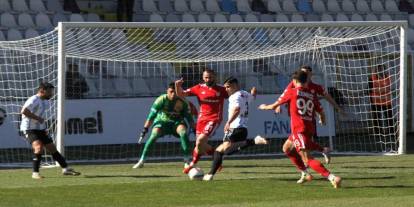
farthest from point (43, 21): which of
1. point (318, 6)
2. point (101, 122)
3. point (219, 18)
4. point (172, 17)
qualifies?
point (318, 6)

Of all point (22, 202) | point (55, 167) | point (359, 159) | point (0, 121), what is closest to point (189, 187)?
point (22, 202)

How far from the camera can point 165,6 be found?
1315 inches

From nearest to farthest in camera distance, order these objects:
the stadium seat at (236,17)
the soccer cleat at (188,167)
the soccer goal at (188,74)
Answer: the soccer cleat at (188,167) < the soccer goal at (188,74) < the stadium seat at (236,17)

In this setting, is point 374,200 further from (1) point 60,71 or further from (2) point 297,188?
(1) point 60,71

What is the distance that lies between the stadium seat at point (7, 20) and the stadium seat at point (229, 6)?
7594mm

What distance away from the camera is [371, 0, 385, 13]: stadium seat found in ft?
120

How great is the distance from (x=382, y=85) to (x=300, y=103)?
9.76 metres

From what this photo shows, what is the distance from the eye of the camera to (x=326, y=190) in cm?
1557

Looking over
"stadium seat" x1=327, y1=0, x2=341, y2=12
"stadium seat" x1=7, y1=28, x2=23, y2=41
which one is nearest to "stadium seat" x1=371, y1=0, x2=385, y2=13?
"stadium seat" x1=327, y1=0, x2=341, y2=12

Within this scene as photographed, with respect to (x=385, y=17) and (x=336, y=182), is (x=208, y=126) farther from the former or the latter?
(x=385, y=17)

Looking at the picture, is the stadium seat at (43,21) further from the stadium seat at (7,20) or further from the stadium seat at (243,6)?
the stadium seat at (243,6)

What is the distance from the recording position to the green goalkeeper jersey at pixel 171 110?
66.9 ft

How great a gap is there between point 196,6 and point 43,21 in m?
5.67

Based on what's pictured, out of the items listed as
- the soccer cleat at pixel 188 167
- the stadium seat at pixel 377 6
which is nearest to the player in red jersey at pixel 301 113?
the soccer cleat at pixel 188 167
